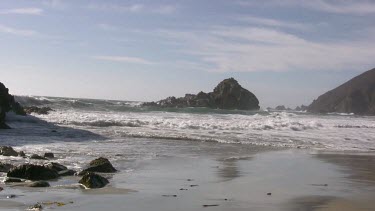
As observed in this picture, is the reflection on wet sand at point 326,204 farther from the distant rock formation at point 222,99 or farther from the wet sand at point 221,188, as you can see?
the distant rock formation at point 222,99

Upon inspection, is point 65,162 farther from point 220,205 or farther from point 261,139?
point 261,139

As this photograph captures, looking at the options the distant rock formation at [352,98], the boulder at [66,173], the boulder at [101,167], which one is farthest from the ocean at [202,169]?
the distant rock formation at [352,98]

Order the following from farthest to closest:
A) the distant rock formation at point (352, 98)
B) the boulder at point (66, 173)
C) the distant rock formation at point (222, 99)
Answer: the distant rock formation at point (352, 98) < the distant rock formation at point (222, 99) < the boulder at point (66, 173)

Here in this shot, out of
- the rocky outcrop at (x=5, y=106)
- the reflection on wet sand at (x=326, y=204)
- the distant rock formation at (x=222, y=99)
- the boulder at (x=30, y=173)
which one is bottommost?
the reflection on wet sand at (x=326, y=204)

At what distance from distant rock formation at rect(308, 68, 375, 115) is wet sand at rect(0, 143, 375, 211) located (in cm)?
9877

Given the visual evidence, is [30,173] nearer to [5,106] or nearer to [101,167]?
[101,167]

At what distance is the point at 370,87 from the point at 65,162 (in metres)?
119

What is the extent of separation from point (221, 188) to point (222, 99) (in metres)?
69.1

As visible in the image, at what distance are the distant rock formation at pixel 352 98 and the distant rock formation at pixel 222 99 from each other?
34.8m

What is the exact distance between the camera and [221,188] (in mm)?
8875

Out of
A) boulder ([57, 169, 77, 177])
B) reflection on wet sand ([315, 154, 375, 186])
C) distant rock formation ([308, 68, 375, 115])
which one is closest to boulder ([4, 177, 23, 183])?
boulder ([57, 169, 77, 177])

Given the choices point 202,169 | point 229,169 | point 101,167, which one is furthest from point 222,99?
point 101,167

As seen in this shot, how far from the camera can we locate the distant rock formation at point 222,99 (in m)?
76.0

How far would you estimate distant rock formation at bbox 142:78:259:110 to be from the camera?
2992 inches
